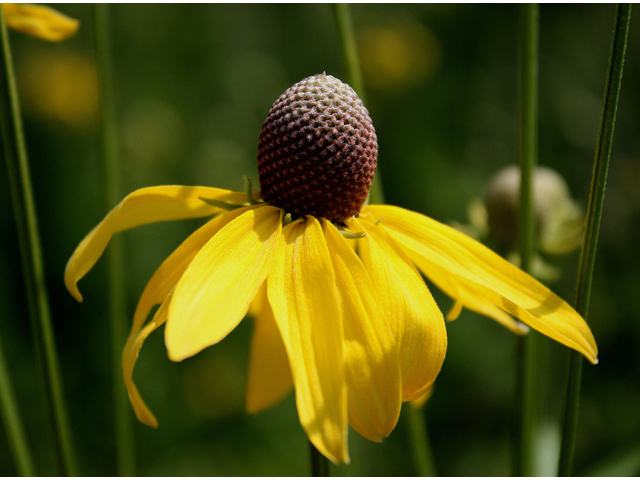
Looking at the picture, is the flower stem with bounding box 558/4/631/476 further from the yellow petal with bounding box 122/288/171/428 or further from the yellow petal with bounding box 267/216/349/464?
the yellow petal with bounding box 122/288/171/428

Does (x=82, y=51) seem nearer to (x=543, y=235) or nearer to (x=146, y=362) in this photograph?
(x=146, y=362)

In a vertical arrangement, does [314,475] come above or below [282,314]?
below

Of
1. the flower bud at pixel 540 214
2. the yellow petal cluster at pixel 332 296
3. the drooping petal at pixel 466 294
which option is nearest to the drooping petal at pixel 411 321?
the yellow petal cluster at pixel 332 296

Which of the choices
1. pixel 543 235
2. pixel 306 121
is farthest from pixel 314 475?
pixel 543 235

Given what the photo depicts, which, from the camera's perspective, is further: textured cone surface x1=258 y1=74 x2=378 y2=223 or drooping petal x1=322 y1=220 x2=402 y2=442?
textured cone surface x1=258 y1=74 x2=378 y2=223

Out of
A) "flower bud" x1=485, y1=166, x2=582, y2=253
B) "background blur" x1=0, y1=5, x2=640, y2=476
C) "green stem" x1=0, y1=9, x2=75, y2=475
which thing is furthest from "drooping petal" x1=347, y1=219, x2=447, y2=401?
"background blur" x1=0, y1=5, x2=640, y2=476

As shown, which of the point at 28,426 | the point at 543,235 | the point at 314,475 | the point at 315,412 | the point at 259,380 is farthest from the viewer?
the point at 28,426

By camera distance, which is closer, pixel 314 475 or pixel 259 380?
pixel 314 475
